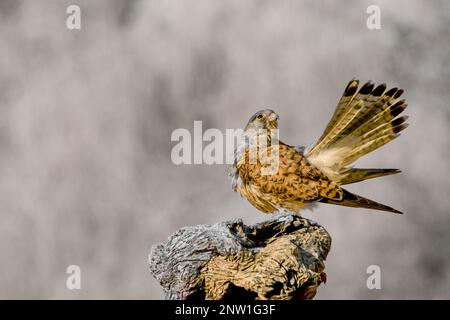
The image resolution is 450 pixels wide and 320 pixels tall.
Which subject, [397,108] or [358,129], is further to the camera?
[358,129]

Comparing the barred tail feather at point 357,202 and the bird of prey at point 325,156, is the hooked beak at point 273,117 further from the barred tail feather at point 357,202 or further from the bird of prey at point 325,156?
the barred tail feather at point 357,202

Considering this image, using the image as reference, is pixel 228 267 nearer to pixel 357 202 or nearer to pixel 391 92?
pixel 357 202

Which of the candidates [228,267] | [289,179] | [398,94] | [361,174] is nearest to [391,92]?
[398,94]

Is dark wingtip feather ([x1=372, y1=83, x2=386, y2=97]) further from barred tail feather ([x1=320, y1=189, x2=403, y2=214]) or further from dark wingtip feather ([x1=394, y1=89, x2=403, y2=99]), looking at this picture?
barred tail feather ([x1=320, y1=189, x2=403, y2=214])

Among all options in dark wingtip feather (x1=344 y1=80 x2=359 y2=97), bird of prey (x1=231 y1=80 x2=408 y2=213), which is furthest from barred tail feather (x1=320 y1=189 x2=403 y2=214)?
dark wingtip feather (x1=344 y1=80 x2=359 y2=97)

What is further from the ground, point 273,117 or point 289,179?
point 273,117
